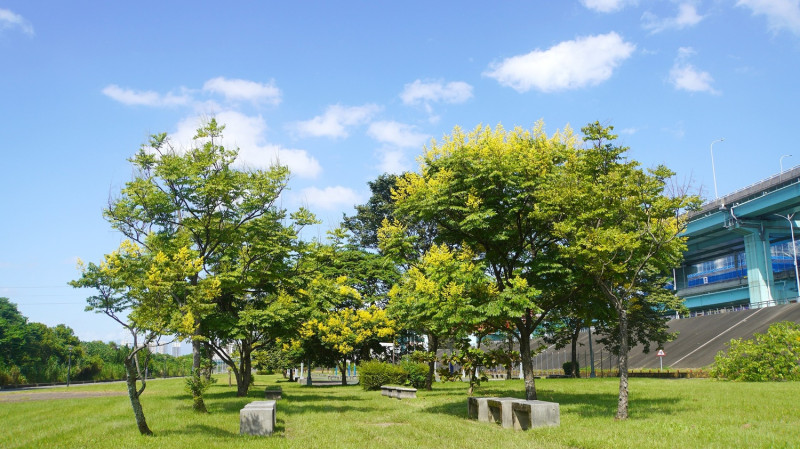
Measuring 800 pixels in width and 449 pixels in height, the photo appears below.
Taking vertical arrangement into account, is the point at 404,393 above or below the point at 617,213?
below

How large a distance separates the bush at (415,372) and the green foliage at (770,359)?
15.3 metres

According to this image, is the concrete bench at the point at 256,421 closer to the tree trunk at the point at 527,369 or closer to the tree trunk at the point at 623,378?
the tree trunk at the point at 623,378

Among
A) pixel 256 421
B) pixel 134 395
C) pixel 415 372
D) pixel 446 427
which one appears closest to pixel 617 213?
pixel 446 427

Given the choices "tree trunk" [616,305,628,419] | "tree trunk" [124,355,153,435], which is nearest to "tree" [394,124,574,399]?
"tree trunk" [616,305,628,419]

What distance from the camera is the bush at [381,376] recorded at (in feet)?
106

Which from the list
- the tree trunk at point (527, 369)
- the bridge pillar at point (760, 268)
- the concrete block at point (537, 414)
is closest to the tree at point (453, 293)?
the tree trunk at point (527, 369)

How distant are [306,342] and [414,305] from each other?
23.1m

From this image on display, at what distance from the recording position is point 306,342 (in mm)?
39469

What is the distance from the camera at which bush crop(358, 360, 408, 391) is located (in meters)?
32.4

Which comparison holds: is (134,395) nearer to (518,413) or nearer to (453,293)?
(453,293)

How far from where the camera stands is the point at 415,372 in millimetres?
32562

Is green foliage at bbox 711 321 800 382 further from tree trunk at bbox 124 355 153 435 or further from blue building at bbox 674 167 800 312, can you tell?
blue building at bbox 674 167 800 312

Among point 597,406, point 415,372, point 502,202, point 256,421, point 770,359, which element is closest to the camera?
point 256,421

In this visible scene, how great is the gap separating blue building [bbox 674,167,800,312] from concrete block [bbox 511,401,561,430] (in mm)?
45117
